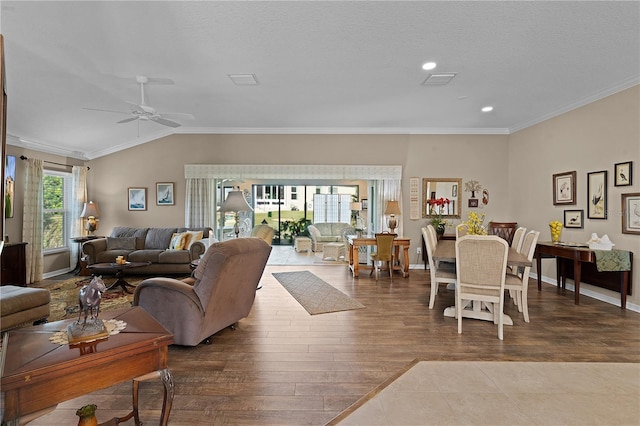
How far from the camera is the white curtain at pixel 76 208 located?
6527 millimetres

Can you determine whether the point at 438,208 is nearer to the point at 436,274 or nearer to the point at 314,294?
the point at 436,274

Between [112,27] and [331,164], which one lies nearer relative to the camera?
[112,27]

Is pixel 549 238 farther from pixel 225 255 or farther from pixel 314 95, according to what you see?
pixel 225 255

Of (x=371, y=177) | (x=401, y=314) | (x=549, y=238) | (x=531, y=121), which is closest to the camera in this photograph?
(x=401, y=314)

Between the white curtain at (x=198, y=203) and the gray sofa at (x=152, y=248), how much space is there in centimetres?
32

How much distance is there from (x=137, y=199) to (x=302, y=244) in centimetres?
473

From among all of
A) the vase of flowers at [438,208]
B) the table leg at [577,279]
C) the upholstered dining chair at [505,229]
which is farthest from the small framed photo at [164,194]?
the table leg at [577,279]

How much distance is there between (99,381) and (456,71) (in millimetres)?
4441

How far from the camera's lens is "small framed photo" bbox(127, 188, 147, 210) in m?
6.93

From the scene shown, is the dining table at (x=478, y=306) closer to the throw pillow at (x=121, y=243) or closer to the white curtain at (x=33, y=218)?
the throw pillow at (x=121, y=243)

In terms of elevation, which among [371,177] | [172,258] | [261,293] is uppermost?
[371,177]

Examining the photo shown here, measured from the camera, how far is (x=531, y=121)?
598 cm

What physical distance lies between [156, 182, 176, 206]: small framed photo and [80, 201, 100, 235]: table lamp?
1150mm

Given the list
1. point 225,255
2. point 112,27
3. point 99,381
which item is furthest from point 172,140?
point 99,381
